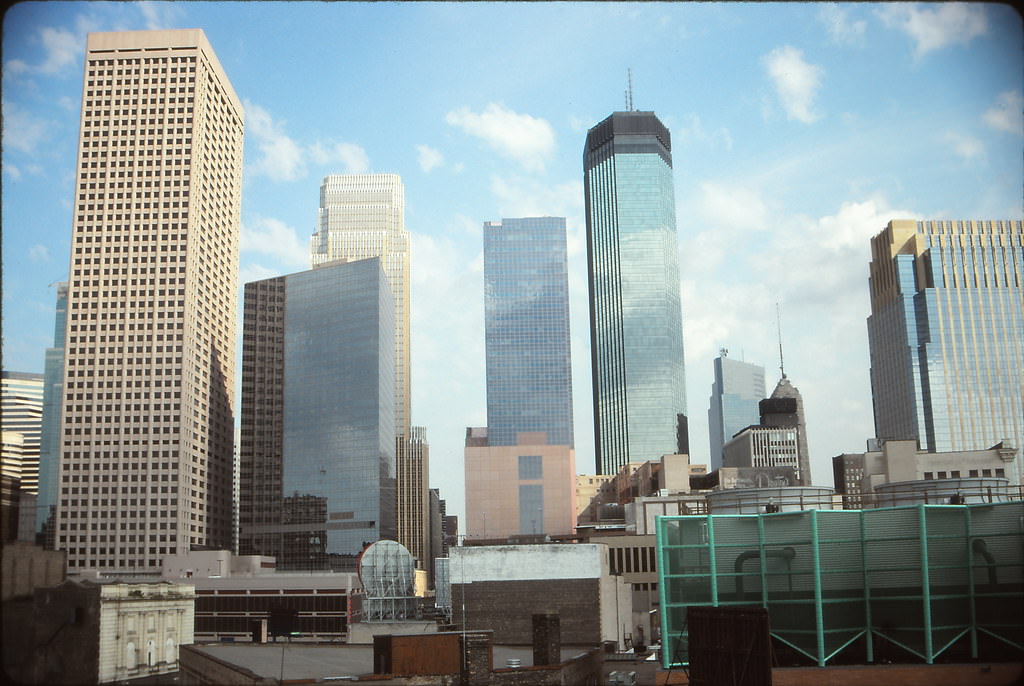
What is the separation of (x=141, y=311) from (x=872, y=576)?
149174 millimetres

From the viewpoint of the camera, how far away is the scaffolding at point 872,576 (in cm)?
3994

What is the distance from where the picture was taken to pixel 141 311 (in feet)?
548

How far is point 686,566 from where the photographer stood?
44.3 m

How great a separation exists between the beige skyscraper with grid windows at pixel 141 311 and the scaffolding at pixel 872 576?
447ft

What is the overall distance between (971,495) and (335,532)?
167115 millimetres

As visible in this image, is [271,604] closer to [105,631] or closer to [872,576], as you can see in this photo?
[105,631]

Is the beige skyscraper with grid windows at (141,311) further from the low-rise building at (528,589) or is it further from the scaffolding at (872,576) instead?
the scaffolding at (872,576)

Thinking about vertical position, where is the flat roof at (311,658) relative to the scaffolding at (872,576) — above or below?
below

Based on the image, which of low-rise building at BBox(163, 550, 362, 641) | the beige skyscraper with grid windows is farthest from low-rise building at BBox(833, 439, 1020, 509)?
the beige skyscraper with grid windows

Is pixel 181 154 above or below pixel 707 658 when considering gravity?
above

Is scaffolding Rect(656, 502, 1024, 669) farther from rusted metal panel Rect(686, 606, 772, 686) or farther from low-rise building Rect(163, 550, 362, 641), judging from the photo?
low-rise building Rect(163, 550, 362, 641)

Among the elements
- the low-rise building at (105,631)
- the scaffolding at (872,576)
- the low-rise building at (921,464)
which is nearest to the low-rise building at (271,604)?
the low-rise building at (105,631)

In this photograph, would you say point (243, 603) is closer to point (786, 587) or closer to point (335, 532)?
point (335, 532)

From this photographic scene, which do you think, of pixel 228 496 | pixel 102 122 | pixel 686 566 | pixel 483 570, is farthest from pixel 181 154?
pixel 686 566
